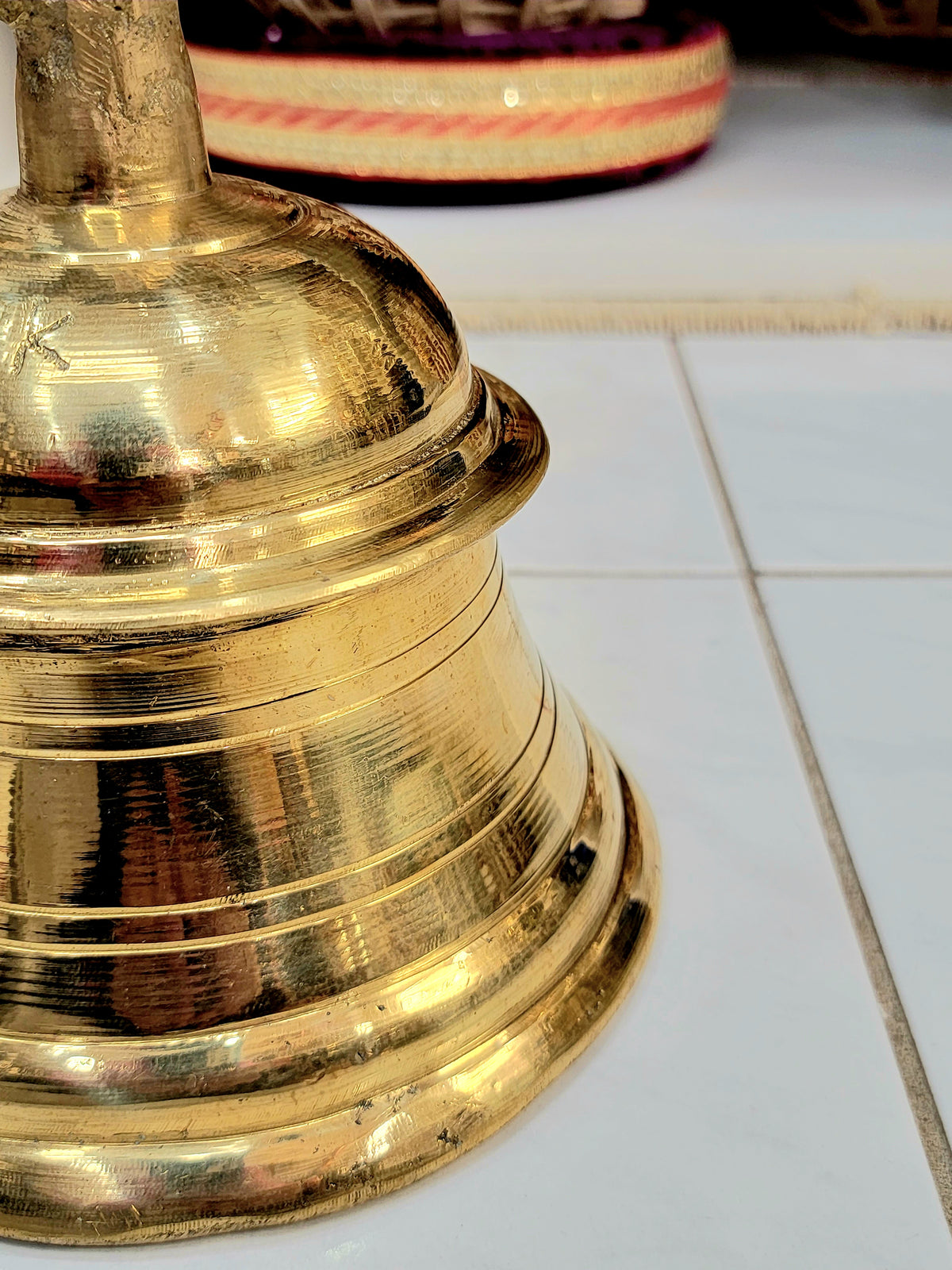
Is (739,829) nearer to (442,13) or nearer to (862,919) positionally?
(862,919)

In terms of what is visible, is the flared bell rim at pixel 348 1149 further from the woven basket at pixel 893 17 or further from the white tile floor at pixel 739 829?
the woven basket at pixel 893 17

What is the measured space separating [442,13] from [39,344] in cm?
60

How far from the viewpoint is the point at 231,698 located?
280mm

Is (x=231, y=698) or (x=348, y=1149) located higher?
→ (x=231, y=698)

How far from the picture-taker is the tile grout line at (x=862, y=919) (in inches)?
13.0

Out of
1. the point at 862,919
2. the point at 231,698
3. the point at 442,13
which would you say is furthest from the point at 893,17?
the point at 231,698

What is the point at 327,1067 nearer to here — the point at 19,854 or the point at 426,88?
the point at 19,854

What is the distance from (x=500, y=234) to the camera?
0.82 metres

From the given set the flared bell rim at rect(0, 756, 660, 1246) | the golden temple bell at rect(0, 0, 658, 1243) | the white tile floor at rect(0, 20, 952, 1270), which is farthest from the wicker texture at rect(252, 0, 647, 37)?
the flared bell rim at rect(0, 756, 660, 1246)

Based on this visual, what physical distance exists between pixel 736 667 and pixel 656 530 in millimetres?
135

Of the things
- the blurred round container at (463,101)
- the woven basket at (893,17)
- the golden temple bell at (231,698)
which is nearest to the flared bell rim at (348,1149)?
the golden temple bell at (231,698)

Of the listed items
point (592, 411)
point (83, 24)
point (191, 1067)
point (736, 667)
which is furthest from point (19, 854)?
point (592, 411)

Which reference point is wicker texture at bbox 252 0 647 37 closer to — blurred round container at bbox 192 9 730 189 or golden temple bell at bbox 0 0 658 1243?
blurred round container at bbox 192 9 730 189

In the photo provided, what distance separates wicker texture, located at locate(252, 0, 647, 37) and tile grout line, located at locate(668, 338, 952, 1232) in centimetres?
35
